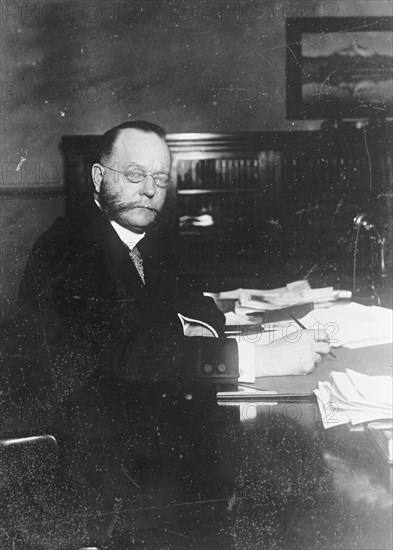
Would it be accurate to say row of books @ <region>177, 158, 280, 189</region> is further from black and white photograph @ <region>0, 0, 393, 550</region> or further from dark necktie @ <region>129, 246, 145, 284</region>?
dark necktie @ <region>129, 246, 145, 284</region>

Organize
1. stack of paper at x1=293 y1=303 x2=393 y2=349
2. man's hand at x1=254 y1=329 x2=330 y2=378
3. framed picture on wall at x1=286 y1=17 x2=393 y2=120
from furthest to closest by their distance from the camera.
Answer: framed picture on wall at x1=286 y1=17 x2=393 y2=120 → stack of paper at x1=293 y1=303 x2=393 y2=349 → man's hand at x1=254 y1=329 x2=330 y2=378

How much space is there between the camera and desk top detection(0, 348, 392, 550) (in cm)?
79

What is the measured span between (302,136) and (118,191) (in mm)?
1545

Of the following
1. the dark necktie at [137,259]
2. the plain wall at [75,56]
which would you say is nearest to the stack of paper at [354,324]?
the dark necktie at [137,259]

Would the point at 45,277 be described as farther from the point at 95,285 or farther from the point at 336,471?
the point at 336,471

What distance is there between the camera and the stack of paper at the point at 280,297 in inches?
57.4

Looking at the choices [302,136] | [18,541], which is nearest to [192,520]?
[18,541]

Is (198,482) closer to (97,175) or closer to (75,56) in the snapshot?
(97,175)

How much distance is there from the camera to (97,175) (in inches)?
52.0

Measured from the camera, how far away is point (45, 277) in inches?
45.7

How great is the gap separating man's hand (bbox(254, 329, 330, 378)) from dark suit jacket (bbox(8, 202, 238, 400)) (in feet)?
0.55

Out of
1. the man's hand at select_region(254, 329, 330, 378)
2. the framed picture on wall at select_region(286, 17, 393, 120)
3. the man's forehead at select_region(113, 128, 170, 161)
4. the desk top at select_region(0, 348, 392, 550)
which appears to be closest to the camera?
the desk top at select_region(0, 348, 392, 550)

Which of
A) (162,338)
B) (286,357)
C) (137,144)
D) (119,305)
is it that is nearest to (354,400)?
(286,357)

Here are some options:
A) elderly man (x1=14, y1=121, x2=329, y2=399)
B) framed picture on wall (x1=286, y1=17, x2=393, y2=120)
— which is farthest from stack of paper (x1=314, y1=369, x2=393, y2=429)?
framed picture on wall (x1=286, y1=17, x2=393, y2=120)
